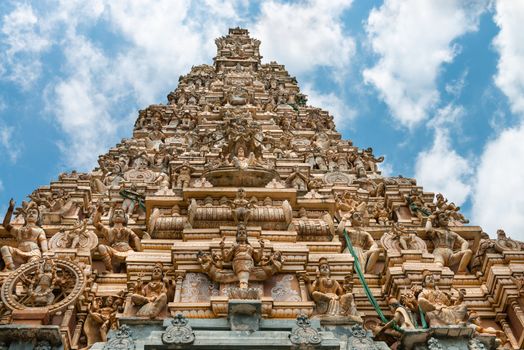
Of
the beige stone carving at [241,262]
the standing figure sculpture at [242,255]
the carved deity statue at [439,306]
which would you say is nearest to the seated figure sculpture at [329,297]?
the beige stone carving at [241,262]

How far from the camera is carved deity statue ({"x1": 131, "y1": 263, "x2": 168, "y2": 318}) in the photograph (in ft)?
28.9

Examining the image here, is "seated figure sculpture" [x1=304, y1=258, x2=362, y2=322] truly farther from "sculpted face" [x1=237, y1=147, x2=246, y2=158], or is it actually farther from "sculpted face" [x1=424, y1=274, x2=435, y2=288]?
"sculpted face" [x1=237, y1=147, x2=246, y2=158]

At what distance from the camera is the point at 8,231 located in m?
11.9

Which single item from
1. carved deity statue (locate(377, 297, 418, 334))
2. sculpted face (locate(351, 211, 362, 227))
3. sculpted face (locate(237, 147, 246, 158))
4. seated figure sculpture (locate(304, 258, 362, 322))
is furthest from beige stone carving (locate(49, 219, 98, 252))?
carved deity statue (locate(377, 297, 418, 334))

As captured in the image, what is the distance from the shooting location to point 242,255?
9.38m

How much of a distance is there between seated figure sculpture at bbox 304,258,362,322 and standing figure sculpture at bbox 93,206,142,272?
3511 millimetres

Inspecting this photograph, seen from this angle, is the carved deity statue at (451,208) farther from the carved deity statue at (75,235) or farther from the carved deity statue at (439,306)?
the carved deity statue at (75,235)

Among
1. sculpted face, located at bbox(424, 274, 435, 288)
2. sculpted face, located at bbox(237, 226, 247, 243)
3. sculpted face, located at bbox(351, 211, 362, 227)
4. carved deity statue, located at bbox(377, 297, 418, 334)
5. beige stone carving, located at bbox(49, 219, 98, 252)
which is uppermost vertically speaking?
sculpted face, located at bbox(351, 211, 362, 227)

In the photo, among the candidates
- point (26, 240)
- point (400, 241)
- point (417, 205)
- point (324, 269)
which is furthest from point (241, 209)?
point (417, 205)

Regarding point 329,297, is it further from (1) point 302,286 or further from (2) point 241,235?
(2) point 241,235

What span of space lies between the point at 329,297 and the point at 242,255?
1447 millimetres

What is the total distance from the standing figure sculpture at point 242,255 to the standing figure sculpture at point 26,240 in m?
Answer: 3.47

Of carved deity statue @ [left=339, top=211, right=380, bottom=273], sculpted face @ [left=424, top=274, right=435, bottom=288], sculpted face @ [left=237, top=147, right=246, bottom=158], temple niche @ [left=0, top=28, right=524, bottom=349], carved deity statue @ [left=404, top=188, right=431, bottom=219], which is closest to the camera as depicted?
temple niche @ [left=0, top=28, right=524, bottom=349]

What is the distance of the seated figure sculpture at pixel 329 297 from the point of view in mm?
8952
